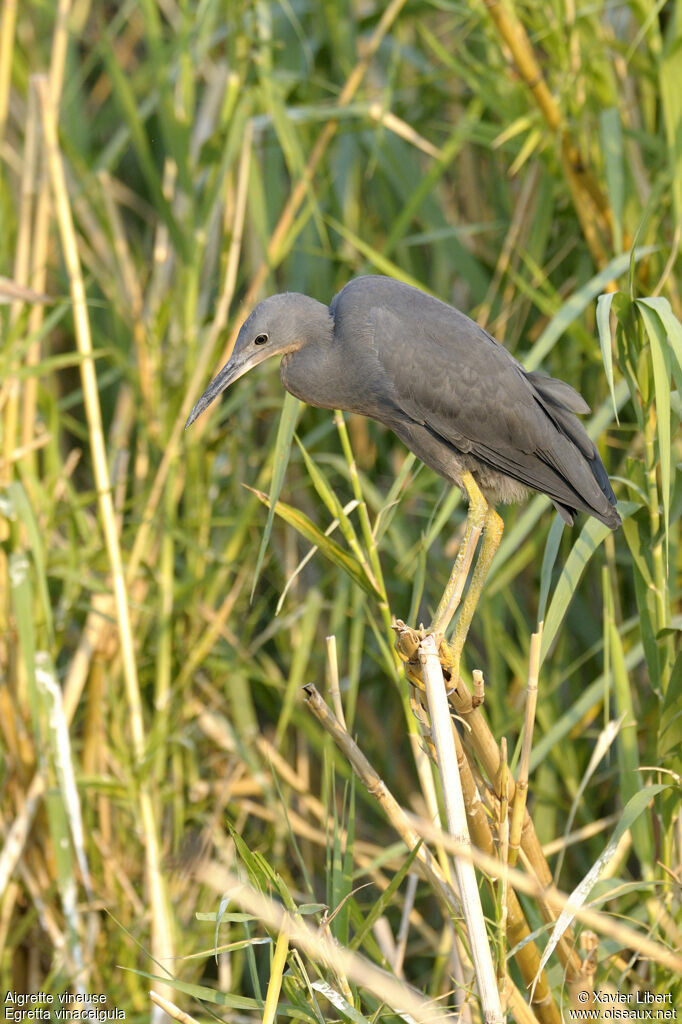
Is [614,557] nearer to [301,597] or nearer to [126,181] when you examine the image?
[301,597]

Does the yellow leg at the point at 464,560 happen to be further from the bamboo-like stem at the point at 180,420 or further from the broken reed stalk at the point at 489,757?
the bamboo-like stem at the point at 180,420

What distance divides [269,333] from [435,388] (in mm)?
275

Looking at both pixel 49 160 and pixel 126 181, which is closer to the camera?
pixel 49 160

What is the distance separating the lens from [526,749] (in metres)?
1.42

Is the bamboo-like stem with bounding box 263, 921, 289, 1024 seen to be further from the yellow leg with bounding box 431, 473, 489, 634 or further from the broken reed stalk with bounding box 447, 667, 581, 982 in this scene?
the yellow leg with bounding box 431, 473, 489, 634

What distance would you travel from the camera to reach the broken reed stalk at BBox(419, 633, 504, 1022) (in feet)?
4.14

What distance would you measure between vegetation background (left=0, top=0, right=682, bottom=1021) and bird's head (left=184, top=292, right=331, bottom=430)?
371mm

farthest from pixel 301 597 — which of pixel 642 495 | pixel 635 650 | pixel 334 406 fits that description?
pixel 642 495

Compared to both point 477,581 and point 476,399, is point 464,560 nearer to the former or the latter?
point 477,581

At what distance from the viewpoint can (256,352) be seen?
1.78 m

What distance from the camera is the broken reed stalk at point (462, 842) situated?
1.26 metres

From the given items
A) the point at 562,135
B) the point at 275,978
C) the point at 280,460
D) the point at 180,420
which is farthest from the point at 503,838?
the point at 562,135

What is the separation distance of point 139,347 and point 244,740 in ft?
2.95

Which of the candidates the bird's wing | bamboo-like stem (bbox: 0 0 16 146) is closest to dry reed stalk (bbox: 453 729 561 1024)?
the bird's wing
